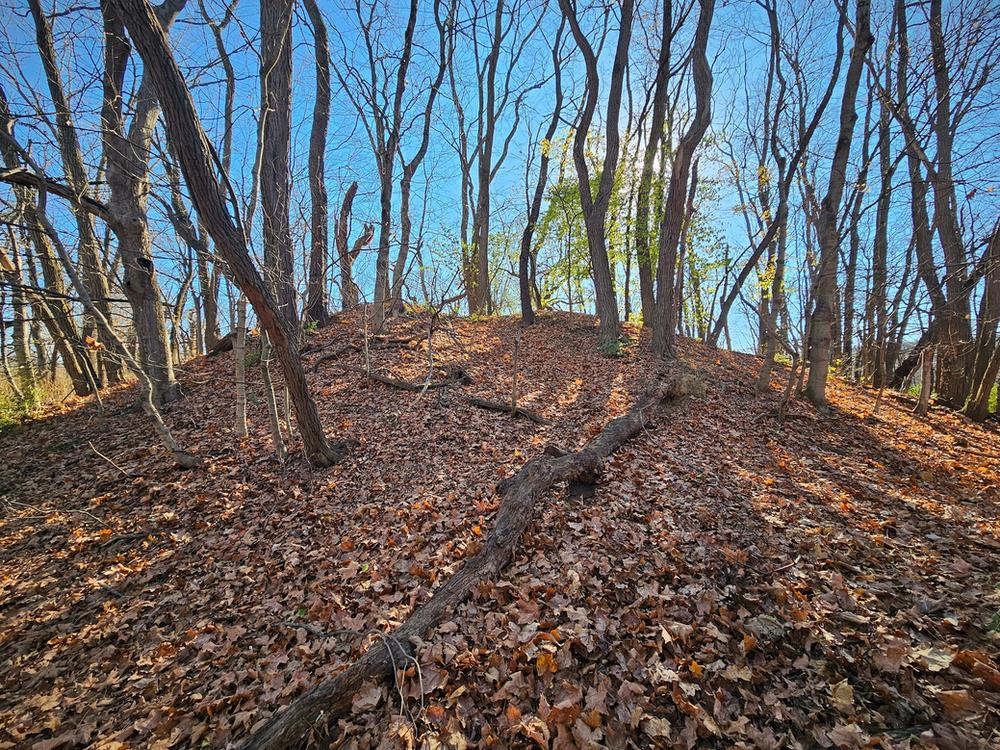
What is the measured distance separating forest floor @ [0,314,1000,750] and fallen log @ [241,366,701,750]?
0.39 feet

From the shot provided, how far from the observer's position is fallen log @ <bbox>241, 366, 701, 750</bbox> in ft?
7.55

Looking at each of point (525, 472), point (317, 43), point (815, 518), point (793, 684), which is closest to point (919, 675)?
point (793, 684)

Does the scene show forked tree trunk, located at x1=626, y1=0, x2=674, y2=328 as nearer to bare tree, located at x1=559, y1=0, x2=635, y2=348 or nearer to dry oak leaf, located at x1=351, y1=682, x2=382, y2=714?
bare tree, located at x1=559, y1=0, x2=635, y2=348

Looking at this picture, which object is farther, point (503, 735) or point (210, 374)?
point (210, 374)

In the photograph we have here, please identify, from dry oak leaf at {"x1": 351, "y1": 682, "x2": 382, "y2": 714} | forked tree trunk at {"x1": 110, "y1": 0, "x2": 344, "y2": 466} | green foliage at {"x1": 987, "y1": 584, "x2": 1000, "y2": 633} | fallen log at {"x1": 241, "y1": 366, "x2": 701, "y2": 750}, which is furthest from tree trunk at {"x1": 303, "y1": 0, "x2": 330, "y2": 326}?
green foliage at {"x1": 987, "y1": 584, "x2": 1000, "y2": 633}

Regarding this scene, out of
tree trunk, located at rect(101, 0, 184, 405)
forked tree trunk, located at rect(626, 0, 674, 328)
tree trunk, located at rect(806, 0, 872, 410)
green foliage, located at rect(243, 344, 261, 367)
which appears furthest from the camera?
forked tree trunk, located at rect(626, 0, 674, 328)

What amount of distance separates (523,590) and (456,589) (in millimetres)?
578

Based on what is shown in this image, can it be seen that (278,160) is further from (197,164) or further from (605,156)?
(605,156)

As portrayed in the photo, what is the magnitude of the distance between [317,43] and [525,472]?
41.4ft

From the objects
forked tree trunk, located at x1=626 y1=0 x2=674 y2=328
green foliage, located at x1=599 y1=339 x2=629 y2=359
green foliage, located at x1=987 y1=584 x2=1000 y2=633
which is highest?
forked tree trunk, located at x1=626 y1=0 x2=674 y2=328

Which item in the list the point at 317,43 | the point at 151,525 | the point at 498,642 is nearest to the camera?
the point at 498,642

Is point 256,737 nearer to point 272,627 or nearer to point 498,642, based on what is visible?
point 272,627

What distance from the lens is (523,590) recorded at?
3.33 meters

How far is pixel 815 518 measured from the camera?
4.03m
